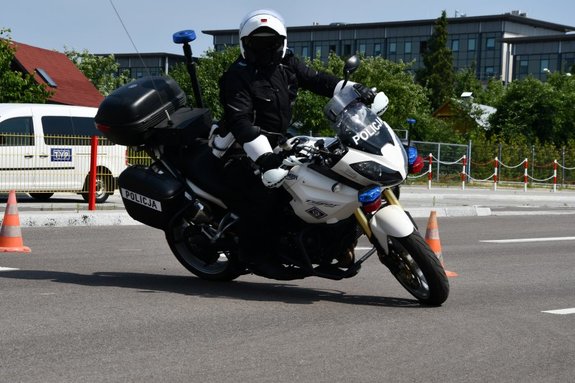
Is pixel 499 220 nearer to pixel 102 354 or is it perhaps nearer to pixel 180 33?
pixel 180 33

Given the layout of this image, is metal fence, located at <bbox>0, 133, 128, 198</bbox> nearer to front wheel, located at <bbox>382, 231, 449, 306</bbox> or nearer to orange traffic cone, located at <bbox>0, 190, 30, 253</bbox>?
orange traffic cone, located at <bbox>0, 190, 30, 253</bbox>

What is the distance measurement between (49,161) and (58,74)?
45116mm

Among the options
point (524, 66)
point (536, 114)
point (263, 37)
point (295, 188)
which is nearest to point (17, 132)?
point (263, 37)

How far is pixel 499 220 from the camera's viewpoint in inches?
747

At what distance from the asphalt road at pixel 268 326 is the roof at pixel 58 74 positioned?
50790 mm

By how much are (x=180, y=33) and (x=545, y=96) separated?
5192cm

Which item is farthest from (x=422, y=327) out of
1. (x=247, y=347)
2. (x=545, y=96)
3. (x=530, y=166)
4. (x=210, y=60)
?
(x=210, y=60)

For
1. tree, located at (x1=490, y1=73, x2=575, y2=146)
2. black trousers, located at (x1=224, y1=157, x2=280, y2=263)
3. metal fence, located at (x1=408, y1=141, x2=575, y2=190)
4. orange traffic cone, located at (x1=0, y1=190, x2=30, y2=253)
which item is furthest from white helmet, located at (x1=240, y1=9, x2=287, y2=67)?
tree, located at (x1=490, y1=73, x2=575, y2=146)

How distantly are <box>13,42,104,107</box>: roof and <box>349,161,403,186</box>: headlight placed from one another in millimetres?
52714

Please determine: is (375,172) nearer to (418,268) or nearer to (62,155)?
(418,268)

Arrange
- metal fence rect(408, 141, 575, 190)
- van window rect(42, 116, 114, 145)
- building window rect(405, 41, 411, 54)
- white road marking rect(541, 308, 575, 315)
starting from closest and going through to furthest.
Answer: white road marking rect(541, 308, 575, 315), van window rect(42, 116, 114, 145), metal fence rect(408, 141, 575, 190), building window rect(405, 41, 411, 54)

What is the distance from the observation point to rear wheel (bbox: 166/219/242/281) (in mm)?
8547

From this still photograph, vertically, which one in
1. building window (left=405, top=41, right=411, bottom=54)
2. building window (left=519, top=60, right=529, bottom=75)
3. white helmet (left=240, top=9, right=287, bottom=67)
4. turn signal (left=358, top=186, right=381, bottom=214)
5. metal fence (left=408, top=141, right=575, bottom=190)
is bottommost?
metal fence (left=408, top=141, right=575, bottom=190)

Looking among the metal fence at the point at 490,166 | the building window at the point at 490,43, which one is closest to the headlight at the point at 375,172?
the metal fence at the point at 490,166
